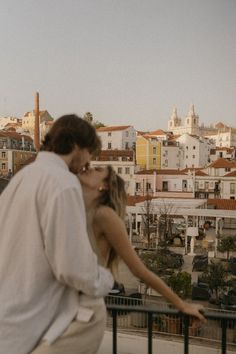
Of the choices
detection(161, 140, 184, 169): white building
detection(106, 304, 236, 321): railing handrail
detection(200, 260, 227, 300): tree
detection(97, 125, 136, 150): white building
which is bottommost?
detection(200, 260, 227, 300): tree

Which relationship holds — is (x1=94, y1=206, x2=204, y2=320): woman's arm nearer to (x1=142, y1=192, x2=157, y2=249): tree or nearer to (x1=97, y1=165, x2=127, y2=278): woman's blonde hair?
(x1=97, y1=165, x2=127, y2=278): woman's blonde hair

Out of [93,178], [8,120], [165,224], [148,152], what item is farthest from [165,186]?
[8,120]

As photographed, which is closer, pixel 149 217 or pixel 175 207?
pixel 149 217

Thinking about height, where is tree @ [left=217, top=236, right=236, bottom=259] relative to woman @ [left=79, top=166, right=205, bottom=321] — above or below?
below

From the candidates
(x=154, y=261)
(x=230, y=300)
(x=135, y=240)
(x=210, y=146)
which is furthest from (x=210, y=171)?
(x=230, y=300)

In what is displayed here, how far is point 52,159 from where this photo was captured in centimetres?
70

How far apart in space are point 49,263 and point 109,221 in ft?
0.48

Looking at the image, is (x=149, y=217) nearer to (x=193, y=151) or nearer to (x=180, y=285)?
(x=180, y=285)

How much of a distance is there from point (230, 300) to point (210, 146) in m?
23.7

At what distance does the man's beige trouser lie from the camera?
0.70 metres

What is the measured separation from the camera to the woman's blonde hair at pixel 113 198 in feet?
2.62

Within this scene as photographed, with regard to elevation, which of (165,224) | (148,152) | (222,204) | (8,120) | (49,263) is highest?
(8,120)

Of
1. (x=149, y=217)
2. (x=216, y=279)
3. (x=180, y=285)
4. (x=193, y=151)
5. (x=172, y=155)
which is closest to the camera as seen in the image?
(x=180, y=285)

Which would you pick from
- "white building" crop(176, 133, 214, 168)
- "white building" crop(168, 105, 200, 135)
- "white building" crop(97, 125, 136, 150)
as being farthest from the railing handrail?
"white building" crop(168, 105, 200, 135)
